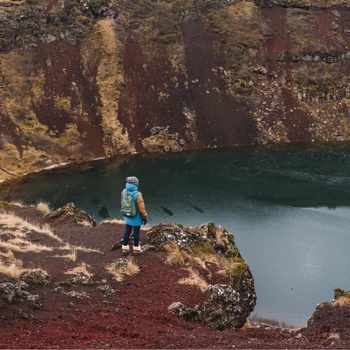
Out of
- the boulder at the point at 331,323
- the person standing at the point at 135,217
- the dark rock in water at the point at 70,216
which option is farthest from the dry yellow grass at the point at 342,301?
the dark rock in water at the point at 70,216

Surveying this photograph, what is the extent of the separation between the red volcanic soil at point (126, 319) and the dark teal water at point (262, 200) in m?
13.8

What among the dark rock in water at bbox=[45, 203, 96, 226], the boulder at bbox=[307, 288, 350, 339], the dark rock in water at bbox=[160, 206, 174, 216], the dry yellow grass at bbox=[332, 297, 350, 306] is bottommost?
the dark rock in water at bbox=[160, 206, 174, 216]

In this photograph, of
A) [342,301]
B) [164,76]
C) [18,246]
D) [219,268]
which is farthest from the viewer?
[164,76]

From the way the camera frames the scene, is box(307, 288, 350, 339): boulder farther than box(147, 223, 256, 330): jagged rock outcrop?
No

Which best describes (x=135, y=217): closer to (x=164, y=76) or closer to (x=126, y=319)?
(x=126, y=319)

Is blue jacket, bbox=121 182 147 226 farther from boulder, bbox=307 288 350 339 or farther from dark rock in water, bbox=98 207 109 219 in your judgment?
dark rock in water, bbox=98 207 109 219

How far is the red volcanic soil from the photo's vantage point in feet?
34.3

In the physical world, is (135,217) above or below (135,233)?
above

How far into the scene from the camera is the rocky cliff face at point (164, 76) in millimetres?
68250

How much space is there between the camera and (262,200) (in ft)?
173

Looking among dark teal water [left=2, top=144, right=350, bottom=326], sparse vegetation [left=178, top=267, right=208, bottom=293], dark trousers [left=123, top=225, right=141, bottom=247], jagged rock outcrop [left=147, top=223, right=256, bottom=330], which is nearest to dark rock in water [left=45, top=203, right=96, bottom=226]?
jagged rock outcrop [left=147, top=223, right=256, bottom=330]

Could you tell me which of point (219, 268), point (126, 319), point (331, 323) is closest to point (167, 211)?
point (219, 268)

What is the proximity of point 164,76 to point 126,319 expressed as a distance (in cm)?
6753

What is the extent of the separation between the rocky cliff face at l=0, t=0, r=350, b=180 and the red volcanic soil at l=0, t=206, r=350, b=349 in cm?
4636
